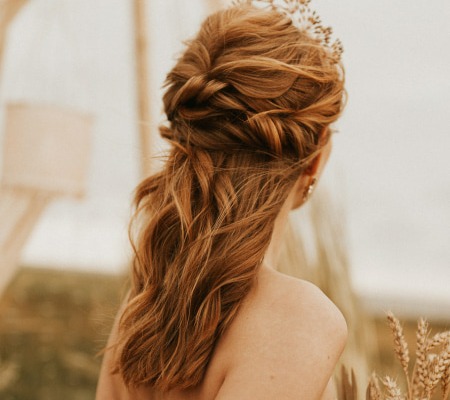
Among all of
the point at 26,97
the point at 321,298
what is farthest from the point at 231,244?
the point at 26,97

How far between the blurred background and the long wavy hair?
128 cm

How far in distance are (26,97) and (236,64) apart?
2987mm

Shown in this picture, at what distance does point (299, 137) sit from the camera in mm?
1637

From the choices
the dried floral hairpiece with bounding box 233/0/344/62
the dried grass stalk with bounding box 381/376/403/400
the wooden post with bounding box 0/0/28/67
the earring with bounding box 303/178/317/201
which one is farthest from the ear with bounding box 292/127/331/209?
the wooden post with bounding box 0/0/28/67

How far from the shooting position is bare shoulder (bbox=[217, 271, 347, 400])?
139cm

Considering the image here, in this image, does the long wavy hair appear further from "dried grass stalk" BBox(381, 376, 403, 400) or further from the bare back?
"dried grass stalk" BBox(381, 376, 403, 400)

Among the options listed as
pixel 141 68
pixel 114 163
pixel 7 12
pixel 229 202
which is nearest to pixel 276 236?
pixel 229 202

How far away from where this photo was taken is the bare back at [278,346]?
54.6 inches

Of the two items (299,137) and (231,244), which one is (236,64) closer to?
(299,137)

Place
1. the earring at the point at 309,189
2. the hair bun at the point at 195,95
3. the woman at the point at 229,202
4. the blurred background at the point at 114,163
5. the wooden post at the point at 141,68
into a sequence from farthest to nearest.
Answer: the wooden post at the point at 141,68 → the blurred background at the point at 114,163 → the earring at the point at 309,189 → the hair bun at the point at 195,95 → the woman at the point at 229,202

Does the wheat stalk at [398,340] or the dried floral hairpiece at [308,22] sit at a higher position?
the dried floral hairpiece at [308,22]

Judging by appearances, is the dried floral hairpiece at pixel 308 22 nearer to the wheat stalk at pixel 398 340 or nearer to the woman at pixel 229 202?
the woman at pixel 229 202

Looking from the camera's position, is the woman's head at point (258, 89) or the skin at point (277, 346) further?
the woman's head at point (258, 89)

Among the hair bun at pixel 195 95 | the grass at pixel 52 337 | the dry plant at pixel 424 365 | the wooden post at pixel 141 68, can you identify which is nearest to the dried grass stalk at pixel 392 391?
the dry plant at pixel 424 365
